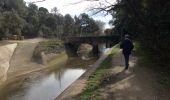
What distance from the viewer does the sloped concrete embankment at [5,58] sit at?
36.3m

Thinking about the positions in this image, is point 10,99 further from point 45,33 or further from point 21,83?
point 45,33

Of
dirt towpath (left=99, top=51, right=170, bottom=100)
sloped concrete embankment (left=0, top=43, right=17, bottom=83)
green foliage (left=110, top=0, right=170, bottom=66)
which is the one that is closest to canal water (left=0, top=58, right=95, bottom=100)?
sloped concrete embankment (left=0, top=43, right=17, bottom=83)

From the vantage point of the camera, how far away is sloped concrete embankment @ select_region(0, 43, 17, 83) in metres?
36.3

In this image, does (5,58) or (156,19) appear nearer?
(156,19)

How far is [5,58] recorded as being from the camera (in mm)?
42562

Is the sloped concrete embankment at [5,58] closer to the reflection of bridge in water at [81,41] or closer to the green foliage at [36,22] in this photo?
the green foliage at [36,22]

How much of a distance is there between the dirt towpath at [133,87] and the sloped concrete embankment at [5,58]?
22.0 m

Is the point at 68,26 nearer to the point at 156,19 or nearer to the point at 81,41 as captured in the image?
the point at 81,41

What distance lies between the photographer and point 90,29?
112 meters

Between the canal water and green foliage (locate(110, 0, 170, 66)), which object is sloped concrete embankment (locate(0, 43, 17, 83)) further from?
green foliage (locate(110, 0, 170, 66))

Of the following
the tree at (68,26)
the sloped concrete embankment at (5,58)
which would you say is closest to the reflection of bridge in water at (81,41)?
the sloped concrete embankment at (5,58)

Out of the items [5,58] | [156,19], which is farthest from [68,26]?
[156,19]

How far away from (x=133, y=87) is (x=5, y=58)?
107 feet

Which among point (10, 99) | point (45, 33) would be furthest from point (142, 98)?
point (45, 33)
